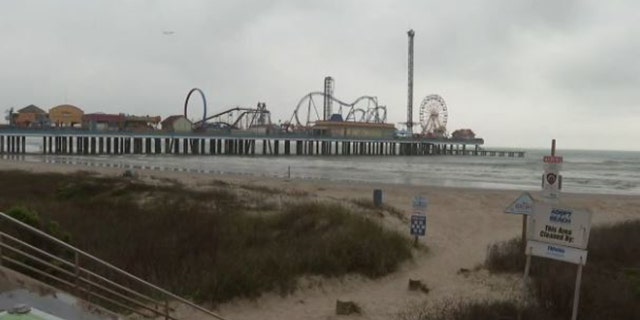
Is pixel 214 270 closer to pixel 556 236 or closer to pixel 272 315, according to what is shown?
pixel 272 315

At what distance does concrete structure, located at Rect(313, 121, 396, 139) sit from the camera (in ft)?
345

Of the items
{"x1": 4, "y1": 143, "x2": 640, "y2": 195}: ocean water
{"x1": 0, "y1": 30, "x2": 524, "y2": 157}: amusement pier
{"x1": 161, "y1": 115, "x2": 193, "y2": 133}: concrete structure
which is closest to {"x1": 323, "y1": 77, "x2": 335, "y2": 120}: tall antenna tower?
{"x1": 0, "y1": 30, "x2": 524, "y2": 157}: amusement pier

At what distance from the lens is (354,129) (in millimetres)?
111250

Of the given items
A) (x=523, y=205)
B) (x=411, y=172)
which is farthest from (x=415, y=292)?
(x=411, y=172)

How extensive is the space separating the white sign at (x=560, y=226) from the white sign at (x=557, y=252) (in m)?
0.04

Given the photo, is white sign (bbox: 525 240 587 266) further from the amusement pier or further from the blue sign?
the amusement pier

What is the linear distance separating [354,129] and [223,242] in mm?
102207

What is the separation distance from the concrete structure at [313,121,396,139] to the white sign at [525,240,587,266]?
96.0 meters

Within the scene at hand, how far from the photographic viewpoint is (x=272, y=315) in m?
7.36

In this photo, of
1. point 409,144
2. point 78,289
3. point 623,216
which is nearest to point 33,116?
point 409,144

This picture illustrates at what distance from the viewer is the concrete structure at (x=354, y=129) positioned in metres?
105

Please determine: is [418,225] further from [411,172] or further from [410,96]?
[410,96]

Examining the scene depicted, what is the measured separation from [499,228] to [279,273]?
8.69 metres

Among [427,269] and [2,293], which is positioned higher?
[2,293]
